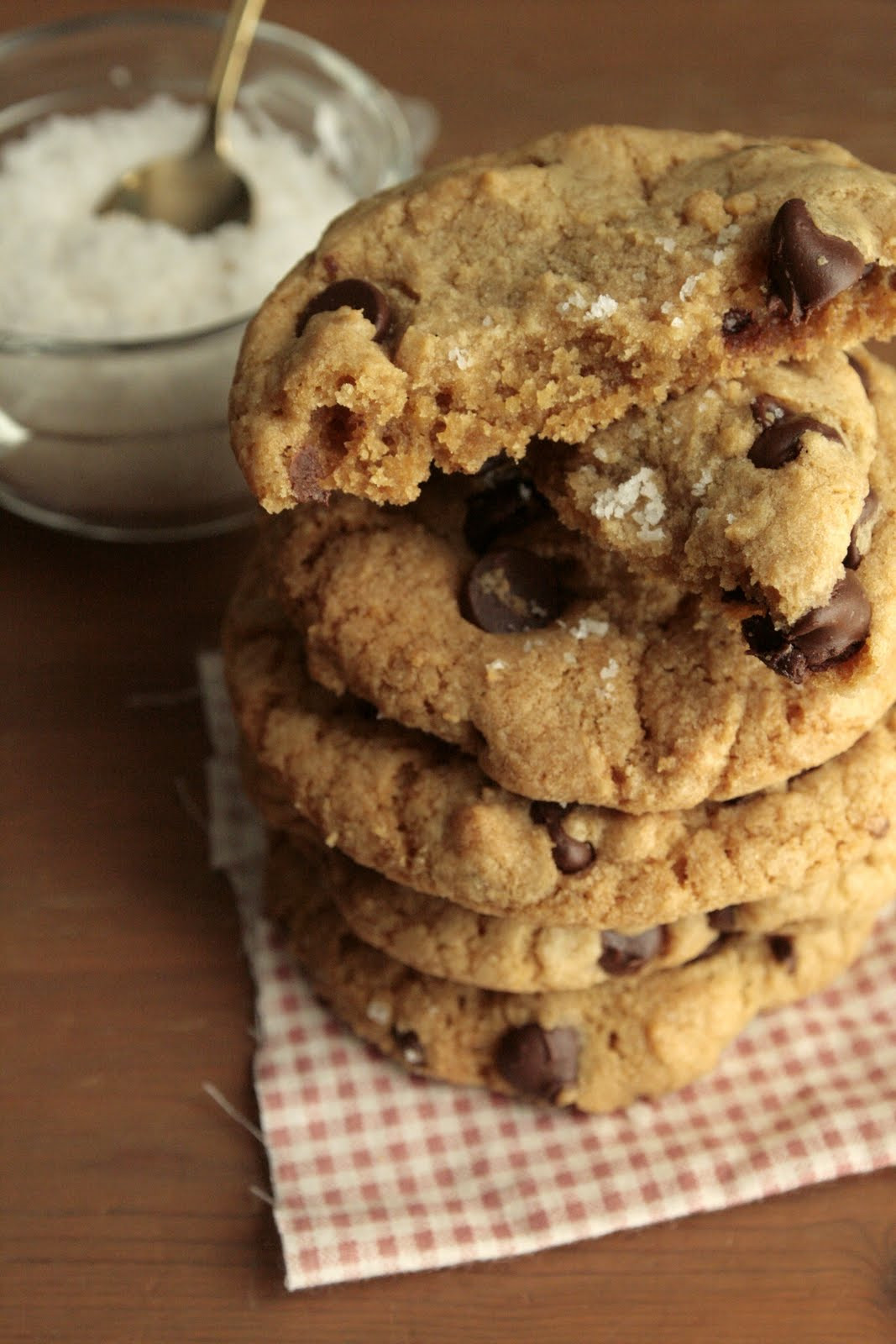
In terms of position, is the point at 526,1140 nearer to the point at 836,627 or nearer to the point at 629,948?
the point at 629,948

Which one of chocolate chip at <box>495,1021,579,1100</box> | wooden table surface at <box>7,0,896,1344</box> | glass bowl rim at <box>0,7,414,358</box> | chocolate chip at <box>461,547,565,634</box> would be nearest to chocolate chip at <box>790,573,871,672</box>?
chocolate chip at <box>461,547,565,634</box>

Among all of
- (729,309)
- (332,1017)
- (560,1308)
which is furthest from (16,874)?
(729,309)

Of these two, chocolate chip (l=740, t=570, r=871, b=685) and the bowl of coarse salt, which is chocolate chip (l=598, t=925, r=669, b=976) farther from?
the bowl of coarse salt

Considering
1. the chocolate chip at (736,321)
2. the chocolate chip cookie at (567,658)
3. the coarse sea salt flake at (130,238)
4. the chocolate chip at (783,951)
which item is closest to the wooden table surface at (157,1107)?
the chocolate chip at (783,951)

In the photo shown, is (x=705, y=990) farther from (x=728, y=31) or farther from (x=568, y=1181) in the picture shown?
(x=728, y=31)

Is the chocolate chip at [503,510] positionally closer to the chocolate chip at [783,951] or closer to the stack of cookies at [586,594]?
the stack of cookies at [586,594]

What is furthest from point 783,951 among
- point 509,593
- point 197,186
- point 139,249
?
point 197,186

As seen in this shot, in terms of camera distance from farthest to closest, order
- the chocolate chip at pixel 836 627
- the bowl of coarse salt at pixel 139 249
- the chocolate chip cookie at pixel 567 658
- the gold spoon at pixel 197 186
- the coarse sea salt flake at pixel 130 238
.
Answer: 1. the gold spoon at pixel 197 186
2. the coarse sea salt flake at pixel 130 238
3. the bowl of coarse salt at pixel 139 249
4. the chocolate chip cookie at pixel 567 658
5. the chocolate chip at pixel 836 627
